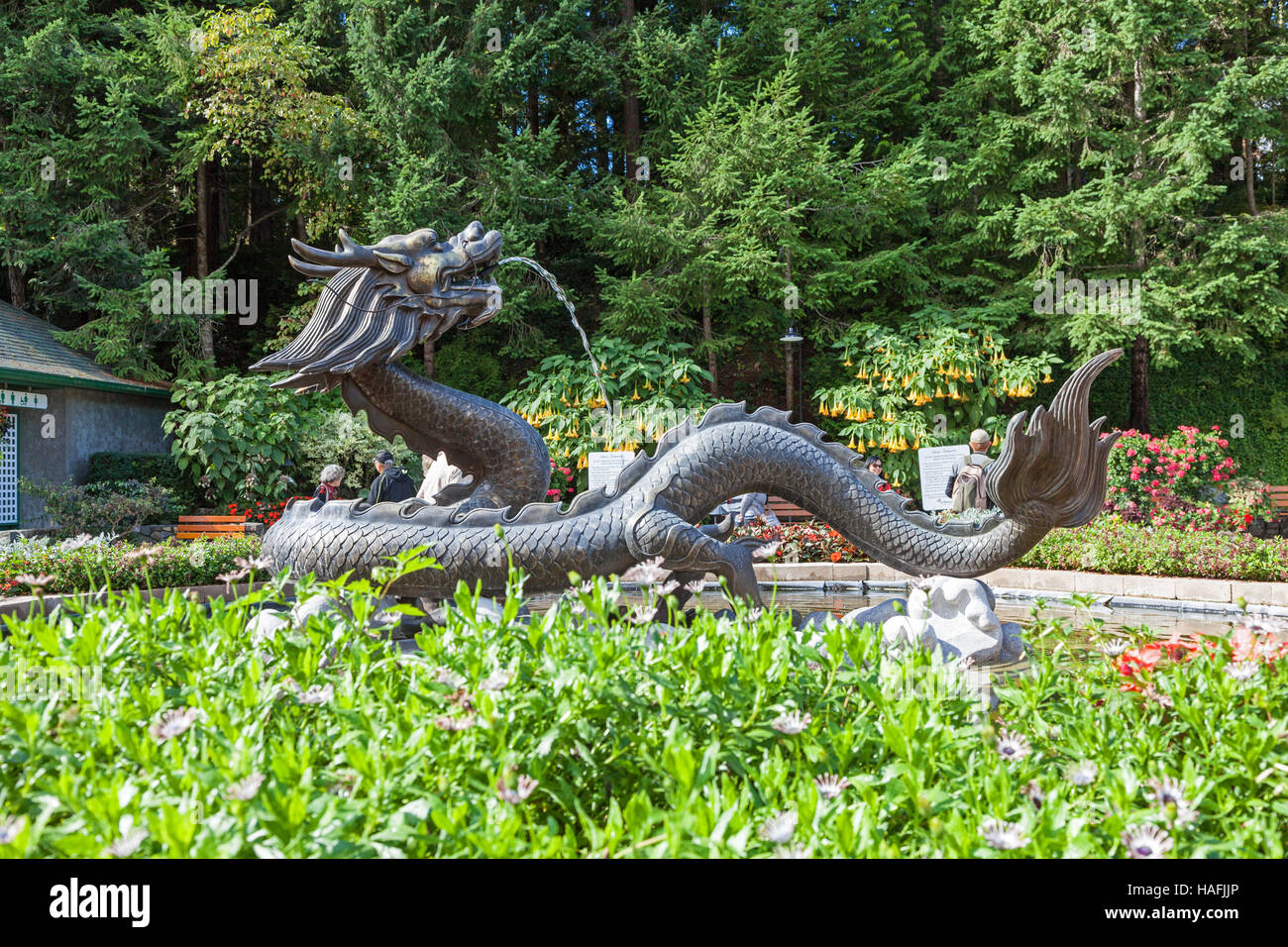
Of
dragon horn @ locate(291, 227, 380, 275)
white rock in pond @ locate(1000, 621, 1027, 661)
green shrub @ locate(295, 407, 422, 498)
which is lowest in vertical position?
white rock in pond @ locate(1000, 621, 1027, 661)

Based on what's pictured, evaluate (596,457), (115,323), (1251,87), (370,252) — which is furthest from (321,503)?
(1251,87)

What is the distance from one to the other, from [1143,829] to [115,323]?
780 inches

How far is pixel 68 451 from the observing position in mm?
15664

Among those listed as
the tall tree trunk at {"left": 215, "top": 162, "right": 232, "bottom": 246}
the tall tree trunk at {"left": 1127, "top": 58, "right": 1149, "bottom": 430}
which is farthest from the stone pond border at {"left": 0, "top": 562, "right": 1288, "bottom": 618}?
the tall tree trunk at {"left": 215, "top": 162, "right": 232, "bottom": 246}

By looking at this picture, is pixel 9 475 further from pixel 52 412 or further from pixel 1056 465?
pixel 1056 465

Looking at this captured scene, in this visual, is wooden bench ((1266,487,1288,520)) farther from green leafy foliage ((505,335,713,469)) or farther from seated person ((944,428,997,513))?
green leafy foliage ((505,335,713,469))

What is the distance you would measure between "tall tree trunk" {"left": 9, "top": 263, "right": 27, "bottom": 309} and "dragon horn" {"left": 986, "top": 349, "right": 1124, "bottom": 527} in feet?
67.3

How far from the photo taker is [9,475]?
14.8 meters

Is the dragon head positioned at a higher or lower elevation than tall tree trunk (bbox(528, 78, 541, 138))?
lower

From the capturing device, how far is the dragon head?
209 inches

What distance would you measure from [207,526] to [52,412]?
4.34m

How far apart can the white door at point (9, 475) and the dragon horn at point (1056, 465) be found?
15.9 meters

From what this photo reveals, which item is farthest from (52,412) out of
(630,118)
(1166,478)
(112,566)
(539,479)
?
(1166,478)
